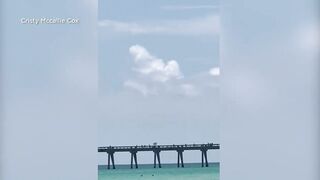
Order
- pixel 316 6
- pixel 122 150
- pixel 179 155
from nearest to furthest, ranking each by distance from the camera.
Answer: pixel 316 6 → pixel 122 150 → pixel 179 155

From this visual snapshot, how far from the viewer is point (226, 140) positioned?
14.5ft

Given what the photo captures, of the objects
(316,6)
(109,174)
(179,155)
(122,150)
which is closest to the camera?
(316,6)

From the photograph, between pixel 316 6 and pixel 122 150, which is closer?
pixel 316 6

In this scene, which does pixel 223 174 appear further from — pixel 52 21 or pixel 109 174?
pixel 109 174

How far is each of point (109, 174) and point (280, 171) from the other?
2.11 metres

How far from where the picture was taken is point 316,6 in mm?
4184

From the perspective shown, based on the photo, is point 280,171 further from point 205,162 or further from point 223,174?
point 205,162

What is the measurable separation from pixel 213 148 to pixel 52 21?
154 centimetres

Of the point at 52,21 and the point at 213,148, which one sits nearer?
the point at 52,21

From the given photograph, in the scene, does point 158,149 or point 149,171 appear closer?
point 158,149

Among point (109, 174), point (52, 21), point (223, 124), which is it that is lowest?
point (109, 174)

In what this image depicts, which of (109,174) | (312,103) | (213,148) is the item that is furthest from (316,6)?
(109,174)

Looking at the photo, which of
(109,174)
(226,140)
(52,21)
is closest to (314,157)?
(226,140)

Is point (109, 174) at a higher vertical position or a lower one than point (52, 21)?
lower
